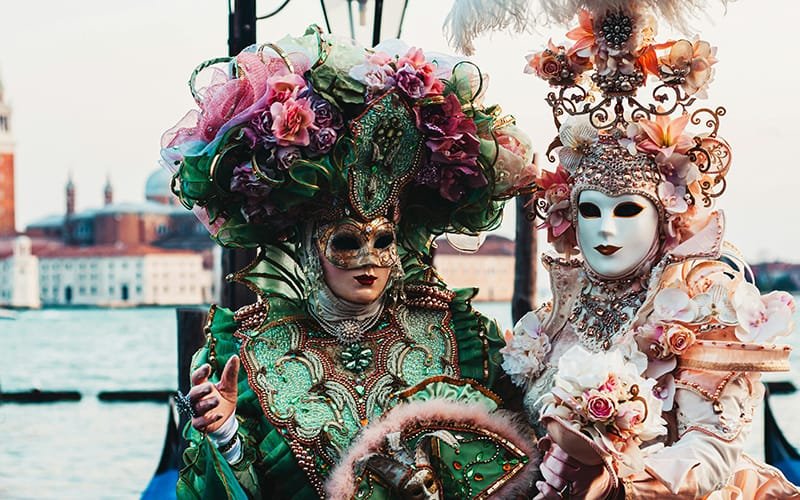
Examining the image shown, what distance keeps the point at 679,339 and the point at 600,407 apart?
496 mm

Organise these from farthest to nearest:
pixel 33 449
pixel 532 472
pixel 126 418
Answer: pixel 126 418
pixel 33 449
pixel 532 472

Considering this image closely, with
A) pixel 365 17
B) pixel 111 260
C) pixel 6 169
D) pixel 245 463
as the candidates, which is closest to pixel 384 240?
pixel 245 463

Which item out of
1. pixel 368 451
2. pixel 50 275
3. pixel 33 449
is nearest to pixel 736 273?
pixel 368 451

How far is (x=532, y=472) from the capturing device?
3.68 m

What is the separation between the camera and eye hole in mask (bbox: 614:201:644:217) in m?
3.85

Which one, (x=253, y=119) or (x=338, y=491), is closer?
(x=338, y=491)

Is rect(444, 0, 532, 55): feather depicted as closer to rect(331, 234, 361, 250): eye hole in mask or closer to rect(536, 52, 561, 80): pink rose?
rect(536, 52, 561, 80): pink rose

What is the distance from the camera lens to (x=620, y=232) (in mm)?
3836

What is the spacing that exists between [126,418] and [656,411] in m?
18.1

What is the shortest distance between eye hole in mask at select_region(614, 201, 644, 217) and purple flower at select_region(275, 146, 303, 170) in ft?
2.83

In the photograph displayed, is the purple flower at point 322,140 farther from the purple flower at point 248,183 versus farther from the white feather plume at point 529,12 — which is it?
the white feather plume at point 529,12

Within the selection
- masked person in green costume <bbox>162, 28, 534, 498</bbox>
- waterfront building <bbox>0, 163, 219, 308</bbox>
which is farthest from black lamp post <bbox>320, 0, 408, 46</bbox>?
waterfront building <bbox>0, 163, 219, 308</bbox>

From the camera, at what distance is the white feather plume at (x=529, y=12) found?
3.92 meters

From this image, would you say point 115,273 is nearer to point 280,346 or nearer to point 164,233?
point 164,233
